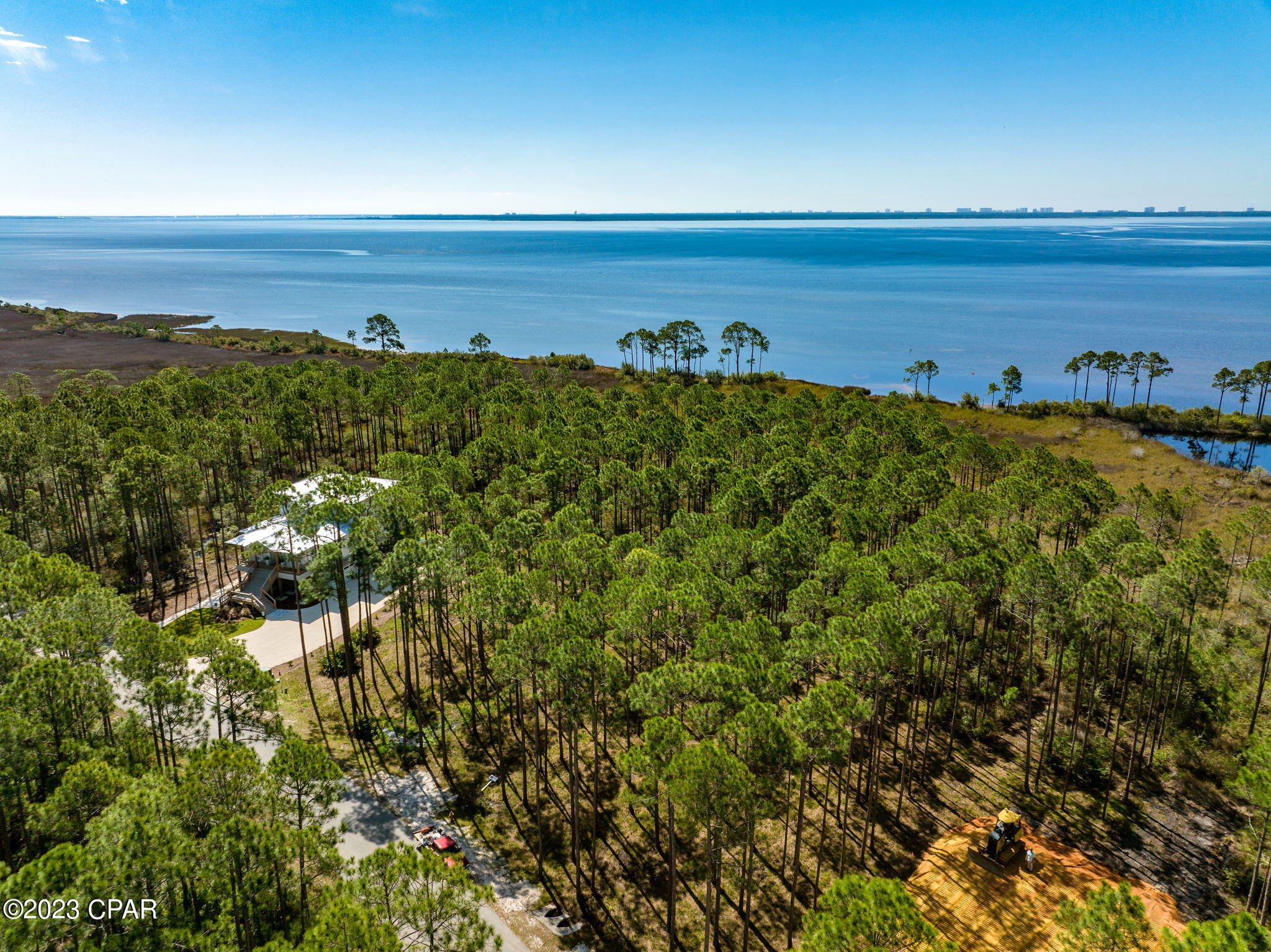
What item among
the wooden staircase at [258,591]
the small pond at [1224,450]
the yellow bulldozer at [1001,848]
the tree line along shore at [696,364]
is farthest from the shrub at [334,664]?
the small pond at [1224,450]

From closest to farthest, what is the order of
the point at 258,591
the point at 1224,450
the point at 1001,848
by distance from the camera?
the point at 1001,848
the point at 258,591
the point at 1224,450

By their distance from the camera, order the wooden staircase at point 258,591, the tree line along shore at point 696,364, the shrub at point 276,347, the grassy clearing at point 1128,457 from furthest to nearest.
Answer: the shrub at point 276,347 < the tree line along shore at point 696,364 < the grassy clearing at point 1128,457 < the wooden staircase at point 258,591

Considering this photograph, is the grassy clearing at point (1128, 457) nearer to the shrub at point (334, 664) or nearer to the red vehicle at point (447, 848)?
the red vehicle at point (447, 848)

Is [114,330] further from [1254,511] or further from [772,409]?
[1254,511]

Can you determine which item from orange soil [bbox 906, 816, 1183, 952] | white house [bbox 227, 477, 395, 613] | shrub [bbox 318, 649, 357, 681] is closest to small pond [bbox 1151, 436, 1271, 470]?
orange soil [bbox 906, 816, 1183, 952]

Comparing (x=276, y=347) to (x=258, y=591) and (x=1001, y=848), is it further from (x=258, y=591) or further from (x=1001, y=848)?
(x=1001, y=848)

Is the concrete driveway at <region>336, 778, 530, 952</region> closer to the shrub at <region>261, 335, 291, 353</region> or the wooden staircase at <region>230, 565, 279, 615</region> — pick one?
the wooden staircase at <region>230, 565, 279, 615</region>

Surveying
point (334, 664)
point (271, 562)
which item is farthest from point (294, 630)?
point (334, 664)
